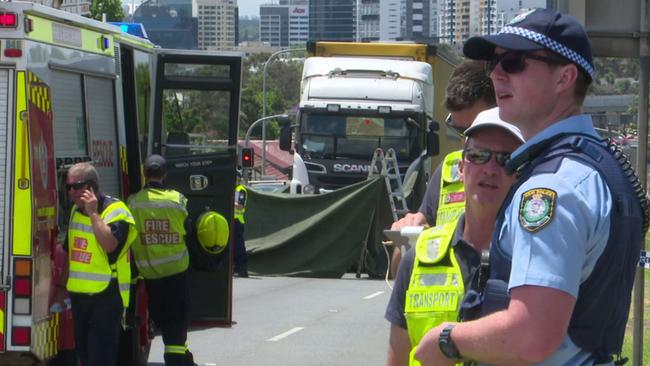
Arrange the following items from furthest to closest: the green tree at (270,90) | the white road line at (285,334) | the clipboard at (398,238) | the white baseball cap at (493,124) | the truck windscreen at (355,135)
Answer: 1. the green tree at (270,90)
2. the truck windscreen at (355,135)
3. the white road line at (285,334)
4. the clipboard at (398,238)
5. the white baseball cap at (493,124)

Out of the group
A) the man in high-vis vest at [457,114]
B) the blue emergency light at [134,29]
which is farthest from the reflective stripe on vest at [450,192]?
the blue emergency light at [134,29]

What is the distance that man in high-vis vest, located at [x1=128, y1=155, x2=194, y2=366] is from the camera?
379 inches

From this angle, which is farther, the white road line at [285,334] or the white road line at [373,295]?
the white road line at [373,295]

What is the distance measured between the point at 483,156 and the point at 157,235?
640 cm

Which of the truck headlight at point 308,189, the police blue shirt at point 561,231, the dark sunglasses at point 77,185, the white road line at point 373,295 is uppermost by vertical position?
the police blue shirt at point 561,231

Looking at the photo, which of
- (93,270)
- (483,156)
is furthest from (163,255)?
(483,156)

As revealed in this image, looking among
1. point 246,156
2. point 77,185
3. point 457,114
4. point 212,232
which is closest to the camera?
point 457,114

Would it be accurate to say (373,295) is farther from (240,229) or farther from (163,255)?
(163,255)

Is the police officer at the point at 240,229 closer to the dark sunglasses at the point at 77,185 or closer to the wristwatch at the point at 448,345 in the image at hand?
the dark sunglasses at the point at 77,185

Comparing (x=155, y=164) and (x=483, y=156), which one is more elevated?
(x=483, y=156)

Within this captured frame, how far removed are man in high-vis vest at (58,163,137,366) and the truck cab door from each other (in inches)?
70.9

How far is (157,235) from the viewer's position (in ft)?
31.7

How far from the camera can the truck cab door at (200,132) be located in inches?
409

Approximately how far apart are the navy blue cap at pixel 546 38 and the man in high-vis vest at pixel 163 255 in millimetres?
6807
